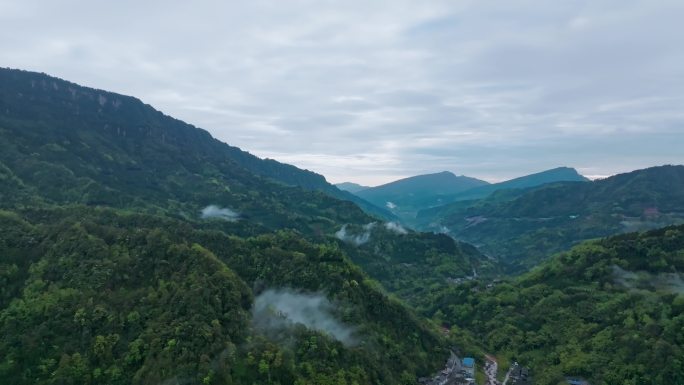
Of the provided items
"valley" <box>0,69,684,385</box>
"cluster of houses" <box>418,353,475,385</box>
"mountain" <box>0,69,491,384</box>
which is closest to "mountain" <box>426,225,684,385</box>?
"valley" <box>0,69,684,385</box>

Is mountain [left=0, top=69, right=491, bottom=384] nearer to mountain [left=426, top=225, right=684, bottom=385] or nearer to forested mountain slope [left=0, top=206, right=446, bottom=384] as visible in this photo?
forested mountain slope [left=0, top=206, right=446, bottom=384]

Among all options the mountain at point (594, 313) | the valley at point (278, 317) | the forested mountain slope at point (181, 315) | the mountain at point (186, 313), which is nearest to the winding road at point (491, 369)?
the valley at point (278, 317)

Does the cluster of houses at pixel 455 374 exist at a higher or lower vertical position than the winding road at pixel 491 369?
higher

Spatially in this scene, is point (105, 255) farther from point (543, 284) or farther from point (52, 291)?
point (543, 284)

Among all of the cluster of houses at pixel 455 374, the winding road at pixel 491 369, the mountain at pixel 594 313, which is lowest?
the winding road at pixel 491 369

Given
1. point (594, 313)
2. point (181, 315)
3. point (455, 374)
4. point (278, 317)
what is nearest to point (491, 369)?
point (455, 374)

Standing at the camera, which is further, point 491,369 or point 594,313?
point 594,313

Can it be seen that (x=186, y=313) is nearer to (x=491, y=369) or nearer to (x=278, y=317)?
(x=278, y=317)

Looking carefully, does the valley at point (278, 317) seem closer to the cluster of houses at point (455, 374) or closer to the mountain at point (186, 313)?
the mountain at point (186, 313)

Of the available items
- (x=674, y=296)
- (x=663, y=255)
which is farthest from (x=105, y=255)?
(x=663, y=255)
